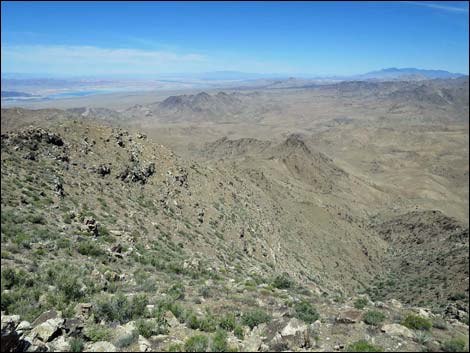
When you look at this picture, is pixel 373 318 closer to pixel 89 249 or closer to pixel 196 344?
pixel 196 344

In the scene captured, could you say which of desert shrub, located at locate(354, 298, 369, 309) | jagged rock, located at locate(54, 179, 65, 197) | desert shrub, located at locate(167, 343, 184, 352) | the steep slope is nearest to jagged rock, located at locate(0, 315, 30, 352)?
desert shrub, located at locate(167, 343, 184, 352)

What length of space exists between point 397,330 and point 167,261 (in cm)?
1148

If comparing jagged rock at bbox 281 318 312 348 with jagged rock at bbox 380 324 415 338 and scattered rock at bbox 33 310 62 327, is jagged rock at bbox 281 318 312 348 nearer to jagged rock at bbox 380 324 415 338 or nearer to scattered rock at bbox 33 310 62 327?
jagged rock at bbox 380 324 415 338

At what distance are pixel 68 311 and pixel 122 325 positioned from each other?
1.69m

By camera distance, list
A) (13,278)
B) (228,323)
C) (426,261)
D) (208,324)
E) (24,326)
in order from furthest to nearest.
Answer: (426,261)
(13,278)
(228,323)
(208,324)
(24,326)

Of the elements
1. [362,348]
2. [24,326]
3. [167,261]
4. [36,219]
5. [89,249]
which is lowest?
[167,261]

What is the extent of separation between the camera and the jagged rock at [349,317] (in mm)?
10828

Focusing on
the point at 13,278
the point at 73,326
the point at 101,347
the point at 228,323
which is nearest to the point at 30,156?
the point at 13,278

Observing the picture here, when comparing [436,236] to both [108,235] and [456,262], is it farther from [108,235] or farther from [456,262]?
[108,235]

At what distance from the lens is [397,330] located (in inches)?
387

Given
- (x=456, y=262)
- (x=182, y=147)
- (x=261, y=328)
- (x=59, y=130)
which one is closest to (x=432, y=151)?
(x=182, y=147)

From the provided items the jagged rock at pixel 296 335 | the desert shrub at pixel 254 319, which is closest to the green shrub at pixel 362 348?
the jagged rock at pixel 296 335

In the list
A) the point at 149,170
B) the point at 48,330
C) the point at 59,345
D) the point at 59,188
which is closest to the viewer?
the point at 59,345

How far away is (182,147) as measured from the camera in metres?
124
